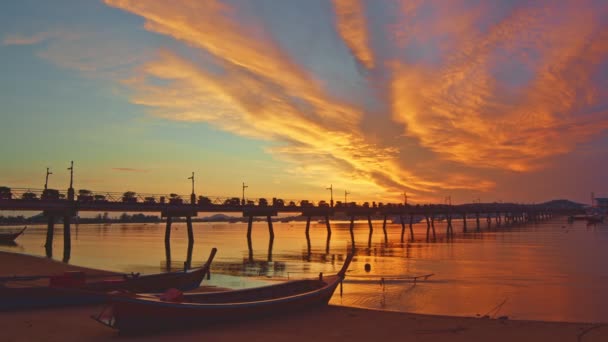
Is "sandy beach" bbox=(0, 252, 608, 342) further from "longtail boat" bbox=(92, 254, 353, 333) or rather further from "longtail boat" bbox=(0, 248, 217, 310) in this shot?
"longtail boat" bbox=(0, 248, 217, 310)

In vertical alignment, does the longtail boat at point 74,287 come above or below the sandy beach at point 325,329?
above

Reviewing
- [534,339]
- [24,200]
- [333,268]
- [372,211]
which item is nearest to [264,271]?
[333,268]

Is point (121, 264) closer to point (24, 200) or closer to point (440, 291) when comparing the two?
point (24, 200)

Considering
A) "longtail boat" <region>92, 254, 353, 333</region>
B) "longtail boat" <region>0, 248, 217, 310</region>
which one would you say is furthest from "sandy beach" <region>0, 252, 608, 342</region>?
"longtail boat" <region>0, 248, 217, 310</region>

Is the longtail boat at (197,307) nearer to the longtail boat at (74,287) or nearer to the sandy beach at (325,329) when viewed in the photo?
the sandy beach at (325,329)

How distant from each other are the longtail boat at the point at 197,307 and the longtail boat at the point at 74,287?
2006 millimetres

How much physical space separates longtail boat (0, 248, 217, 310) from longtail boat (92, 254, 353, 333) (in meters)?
2.01

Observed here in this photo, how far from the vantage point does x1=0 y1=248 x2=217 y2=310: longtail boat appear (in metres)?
17.9

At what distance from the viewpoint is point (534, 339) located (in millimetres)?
15117

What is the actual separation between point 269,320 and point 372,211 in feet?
298

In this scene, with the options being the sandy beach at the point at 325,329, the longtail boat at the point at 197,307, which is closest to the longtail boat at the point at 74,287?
the sandy beach at the point at 325,329

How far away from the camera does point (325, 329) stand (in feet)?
53.3

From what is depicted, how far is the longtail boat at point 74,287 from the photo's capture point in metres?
17.9

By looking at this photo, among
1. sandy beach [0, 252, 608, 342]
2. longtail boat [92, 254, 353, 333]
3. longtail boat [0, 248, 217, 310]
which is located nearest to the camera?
longtail boat [92, 254, 353, 333]
